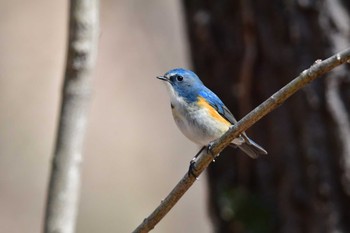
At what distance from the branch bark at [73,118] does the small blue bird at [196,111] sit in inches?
18.5

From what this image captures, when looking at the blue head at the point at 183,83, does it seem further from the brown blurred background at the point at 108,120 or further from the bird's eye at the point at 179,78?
the brown blurred background at the point at 108,120

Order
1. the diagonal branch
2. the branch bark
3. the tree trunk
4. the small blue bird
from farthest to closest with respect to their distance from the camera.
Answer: the tree trunk < the small blue bird < the branch bark < the diagonal branch

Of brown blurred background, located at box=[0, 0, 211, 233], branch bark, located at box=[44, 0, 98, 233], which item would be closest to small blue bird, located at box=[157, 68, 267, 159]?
branch bark, located at box=[44, 0, 98, 233]

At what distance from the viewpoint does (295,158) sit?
4.20m

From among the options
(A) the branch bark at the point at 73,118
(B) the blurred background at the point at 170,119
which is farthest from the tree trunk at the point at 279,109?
(A) the branch bark at the point at 73,118

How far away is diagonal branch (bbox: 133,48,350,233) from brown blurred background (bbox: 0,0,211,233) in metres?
4.90

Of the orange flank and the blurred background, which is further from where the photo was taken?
the blurred background

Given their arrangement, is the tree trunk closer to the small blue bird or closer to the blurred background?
the blurred background

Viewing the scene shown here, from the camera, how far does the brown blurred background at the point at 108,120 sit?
738cm

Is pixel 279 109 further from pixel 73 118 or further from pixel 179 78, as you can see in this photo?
pixel 73 118

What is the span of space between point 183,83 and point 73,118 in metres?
0.64

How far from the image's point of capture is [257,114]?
7.02 ft

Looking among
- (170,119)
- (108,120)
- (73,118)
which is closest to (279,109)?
(73,118)

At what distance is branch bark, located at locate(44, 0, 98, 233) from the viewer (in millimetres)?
2771
